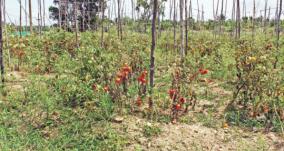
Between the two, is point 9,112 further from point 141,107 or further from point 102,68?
point 141,107

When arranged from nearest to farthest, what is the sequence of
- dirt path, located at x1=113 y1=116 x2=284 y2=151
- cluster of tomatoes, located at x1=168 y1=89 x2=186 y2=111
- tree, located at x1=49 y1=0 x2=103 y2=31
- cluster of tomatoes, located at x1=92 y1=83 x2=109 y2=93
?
dirt path, located at x1=113 y1=116 x2=284 y2=151, cluster of tomatoes, located at x1=168 y1=89 x2=186 y2=111, cluster of tomatoes, located at x1=92 y1=83 x2=109 y2=93, tree, located at x1=49 y1=0 x2=103 y2=31

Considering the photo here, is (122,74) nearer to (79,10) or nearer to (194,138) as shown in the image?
(194,138)

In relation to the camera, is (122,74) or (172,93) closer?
(172,93)

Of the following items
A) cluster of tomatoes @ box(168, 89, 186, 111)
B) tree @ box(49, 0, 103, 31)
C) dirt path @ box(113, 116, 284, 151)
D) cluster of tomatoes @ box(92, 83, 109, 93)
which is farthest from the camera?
tree @ box(49, 0, 103, 31)

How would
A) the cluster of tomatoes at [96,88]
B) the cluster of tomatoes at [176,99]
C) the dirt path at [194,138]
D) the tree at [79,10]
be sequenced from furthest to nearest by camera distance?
the tree at [79,10]
the cluster of tomatoes at [96,88]
the cluster of tomatoes at [176,99]
the dirt path at [194,138]

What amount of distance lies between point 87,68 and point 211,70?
289 cm

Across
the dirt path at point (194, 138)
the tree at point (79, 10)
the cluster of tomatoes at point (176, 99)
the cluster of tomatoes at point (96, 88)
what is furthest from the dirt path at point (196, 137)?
the tree at point (79, 10)

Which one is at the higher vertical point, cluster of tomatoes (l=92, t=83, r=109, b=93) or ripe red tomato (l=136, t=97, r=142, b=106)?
cluster of tomatoes (l=92, t=83, r=109, b=93)

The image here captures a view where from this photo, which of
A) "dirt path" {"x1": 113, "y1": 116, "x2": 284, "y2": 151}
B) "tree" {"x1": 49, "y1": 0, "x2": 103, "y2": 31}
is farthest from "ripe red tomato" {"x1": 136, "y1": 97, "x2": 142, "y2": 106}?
"tree" {"x1": 49, "y1": 0, "x2": 103, "y2": 31}

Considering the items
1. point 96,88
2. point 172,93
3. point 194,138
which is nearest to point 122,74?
point 96,88

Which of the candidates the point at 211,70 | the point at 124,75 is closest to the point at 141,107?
the point at 124,75

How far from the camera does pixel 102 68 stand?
11.8 feet

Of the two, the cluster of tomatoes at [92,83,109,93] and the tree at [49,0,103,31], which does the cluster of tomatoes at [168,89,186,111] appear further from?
the tree at [49,0,103,31]

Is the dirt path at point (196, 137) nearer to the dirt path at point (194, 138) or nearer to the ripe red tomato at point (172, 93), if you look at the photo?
the dirt path at point (194, 138)
